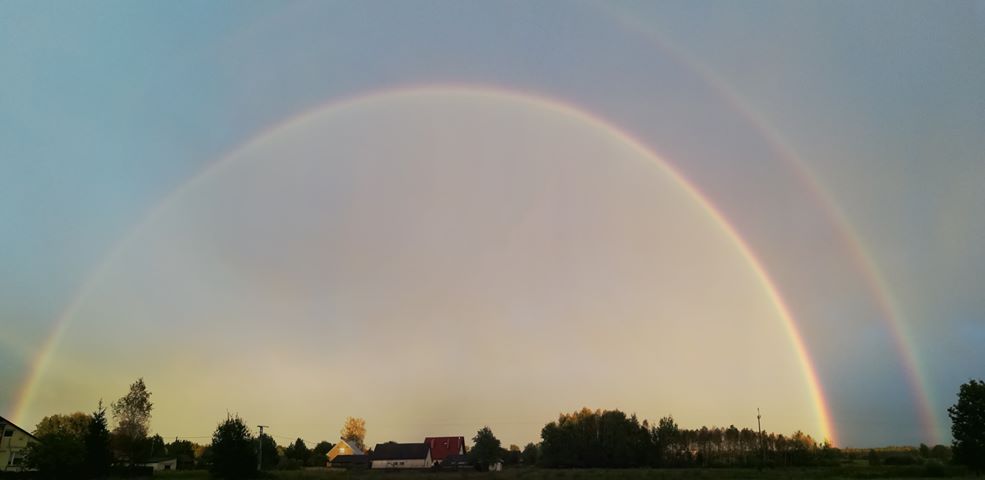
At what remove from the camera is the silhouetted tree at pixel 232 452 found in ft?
141

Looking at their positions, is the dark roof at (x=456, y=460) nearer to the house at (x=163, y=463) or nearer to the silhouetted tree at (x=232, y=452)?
the house at (x=163, y=463)

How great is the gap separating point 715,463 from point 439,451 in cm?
4595

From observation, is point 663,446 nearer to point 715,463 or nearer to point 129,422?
point 715,463

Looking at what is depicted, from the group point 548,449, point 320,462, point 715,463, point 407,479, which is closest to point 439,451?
point 320,462

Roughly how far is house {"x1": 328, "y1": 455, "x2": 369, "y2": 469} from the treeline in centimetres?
3143

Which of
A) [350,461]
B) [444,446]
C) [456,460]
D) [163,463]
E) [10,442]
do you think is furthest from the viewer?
[444,446]

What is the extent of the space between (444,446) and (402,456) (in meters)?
13.0

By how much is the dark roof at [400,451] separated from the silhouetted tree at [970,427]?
2712 inches

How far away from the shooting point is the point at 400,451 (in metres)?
102

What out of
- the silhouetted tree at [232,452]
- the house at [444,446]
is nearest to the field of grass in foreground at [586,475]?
the silhouetted tree at [232,452]

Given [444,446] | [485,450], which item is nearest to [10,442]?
[485,450]

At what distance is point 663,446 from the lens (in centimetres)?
8950

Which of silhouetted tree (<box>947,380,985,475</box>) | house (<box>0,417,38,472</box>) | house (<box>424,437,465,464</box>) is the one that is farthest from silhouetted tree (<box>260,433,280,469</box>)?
silhouetted tree (<box>947,380,985,475</box>)

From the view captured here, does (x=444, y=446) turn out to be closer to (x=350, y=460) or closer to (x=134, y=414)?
(x=350, y=460)
